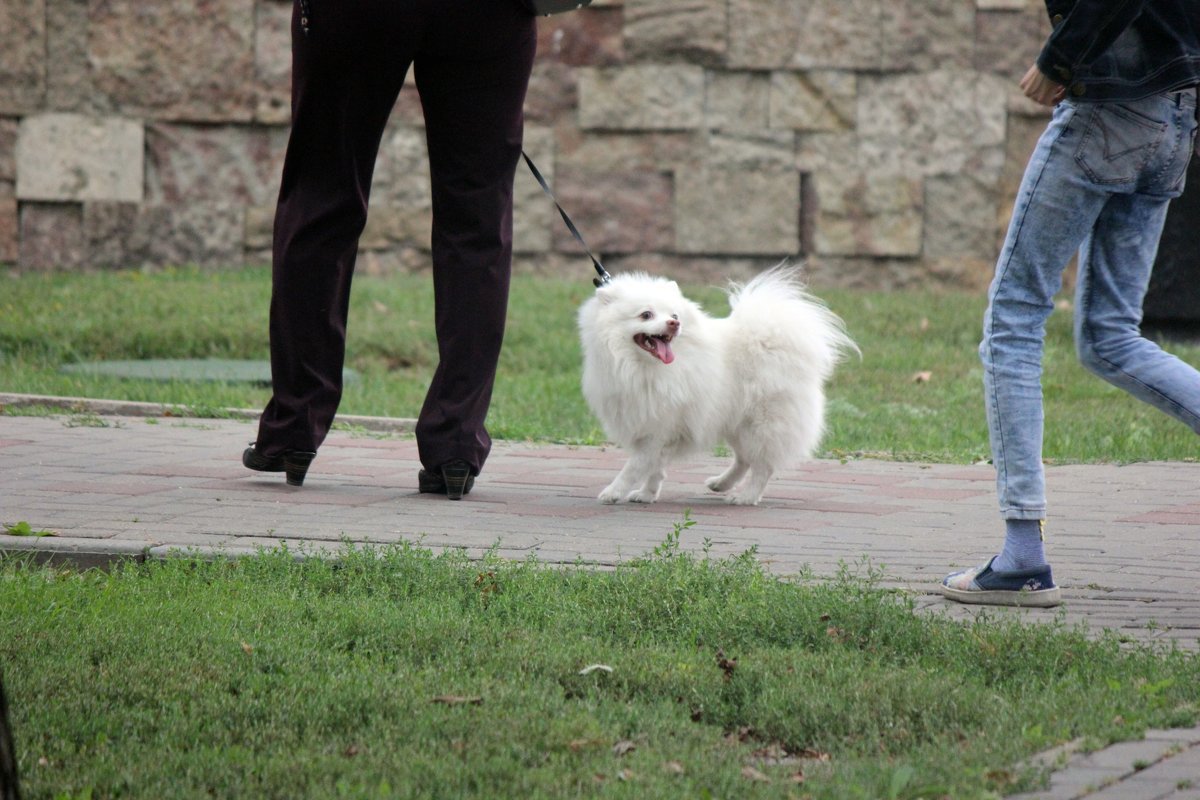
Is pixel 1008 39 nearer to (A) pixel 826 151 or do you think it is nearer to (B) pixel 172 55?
(A) pixel 826 151

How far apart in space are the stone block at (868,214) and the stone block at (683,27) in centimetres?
126

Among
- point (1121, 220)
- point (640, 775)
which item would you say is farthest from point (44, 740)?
point (1121, 220)

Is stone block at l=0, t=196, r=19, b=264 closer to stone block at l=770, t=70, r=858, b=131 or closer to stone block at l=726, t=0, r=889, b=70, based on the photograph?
stone block at l=726, t=0, r=889, b=70

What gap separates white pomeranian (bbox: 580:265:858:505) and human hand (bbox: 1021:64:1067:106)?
5.68ft

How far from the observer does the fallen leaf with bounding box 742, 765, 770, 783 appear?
2.66 meters

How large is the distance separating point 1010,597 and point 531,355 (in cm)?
570

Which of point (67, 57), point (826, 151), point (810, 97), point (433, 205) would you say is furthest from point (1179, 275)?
point (67, 57)

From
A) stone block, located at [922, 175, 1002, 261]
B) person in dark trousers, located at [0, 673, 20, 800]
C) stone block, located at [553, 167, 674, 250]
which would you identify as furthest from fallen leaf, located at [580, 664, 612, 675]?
stone block, located at [922, 175, 1002, 261]

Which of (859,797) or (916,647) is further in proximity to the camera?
(916,647)

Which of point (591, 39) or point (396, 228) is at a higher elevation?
point (591, 39)

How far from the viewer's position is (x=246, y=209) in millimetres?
11742

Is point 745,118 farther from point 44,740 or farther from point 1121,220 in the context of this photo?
point 44,740

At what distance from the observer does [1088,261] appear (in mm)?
4129

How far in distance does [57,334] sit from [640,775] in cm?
766
